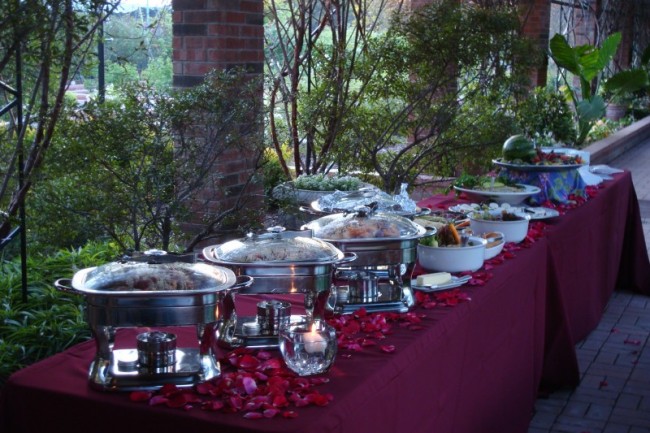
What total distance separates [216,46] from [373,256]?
2.07 metres

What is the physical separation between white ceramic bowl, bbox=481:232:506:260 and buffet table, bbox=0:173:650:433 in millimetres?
68

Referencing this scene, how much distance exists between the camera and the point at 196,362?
6.11 ft

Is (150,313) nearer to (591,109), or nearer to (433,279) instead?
(433,279)

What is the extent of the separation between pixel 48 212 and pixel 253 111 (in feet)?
3.12

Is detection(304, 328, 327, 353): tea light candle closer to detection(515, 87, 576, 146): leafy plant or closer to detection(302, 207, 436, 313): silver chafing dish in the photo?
detection(302, 207, 436, 313): silver chafing dish

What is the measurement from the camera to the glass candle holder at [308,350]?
187cm

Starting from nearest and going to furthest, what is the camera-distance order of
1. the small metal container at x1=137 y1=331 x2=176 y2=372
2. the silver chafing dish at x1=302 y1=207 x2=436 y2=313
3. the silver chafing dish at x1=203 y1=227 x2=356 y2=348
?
the small metal container at x1=137 y1=331 x2=176 y2=372 < the silver chafing dish at x1=203 y1=227 x2=356 y2=348 < the silver chafing dish at x1=302 y1=207 x2=436 y2=313

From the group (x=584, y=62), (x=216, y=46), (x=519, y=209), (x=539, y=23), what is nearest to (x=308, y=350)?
(x=519, y=209)

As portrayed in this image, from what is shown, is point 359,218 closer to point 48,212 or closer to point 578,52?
point 48,212

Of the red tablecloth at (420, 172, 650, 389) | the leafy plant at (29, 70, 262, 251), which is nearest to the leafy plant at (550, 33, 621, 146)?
the red tablecloth at (420, 172, 650, 389)

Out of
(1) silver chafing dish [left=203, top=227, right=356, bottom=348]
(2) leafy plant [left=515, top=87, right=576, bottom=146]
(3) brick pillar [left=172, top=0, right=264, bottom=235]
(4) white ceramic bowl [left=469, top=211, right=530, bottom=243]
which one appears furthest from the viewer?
(2) leafy plant [left=515, top=87, right=576, bottom=146]

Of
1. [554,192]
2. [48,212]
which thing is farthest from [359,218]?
[554,192]

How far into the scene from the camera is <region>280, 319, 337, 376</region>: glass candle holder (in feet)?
6.14

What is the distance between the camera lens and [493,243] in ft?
10.4
